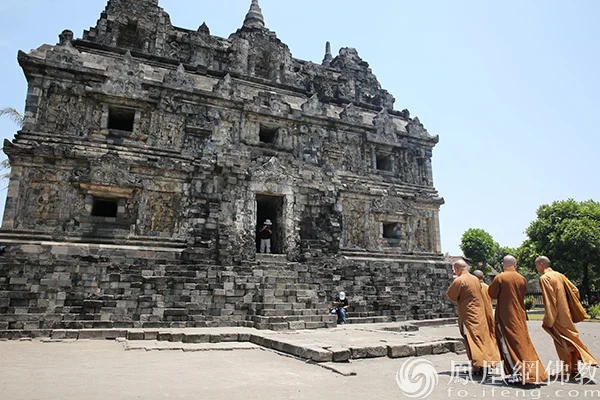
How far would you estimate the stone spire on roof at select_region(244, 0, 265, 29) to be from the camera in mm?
20641

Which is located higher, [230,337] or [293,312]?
[293,312]

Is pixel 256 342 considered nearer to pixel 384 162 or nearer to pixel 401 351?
pixel 401 351

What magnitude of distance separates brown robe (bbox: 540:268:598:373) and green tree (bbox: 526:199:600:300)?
23030 mm

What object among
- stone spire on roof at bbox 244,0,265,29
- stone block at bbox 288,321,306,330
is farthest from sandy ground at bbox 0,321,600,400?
stone spire on roof at bbox 244,0,265,29

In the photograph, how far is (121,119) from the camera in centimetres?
1551

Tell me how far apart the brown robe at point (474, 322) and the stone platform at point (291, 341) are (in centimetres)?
167

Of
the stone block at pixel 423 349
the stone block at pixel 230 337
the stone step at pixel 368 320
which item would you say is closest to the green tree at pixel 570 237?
the stone step at pixel 368 320

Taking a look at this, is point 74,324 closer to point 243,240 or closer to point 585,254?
point 243,240

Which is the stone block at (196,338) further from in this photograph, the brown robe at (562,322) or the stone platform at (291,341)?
the brown robe at (562,322)

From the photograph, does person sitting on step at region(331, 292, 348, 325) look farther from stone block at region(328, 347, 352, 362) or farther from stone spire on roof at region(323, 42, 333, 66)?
stone spire on roof at region(323, 42, 333, 66)

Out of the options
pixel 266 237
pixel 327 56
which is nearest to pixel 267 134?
pixel 266 237

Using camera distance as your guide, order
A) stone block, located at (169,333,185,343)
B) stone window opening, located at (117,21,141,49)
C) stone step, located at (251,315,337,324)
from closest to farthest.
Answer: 1. stone block, located at (169,333,185,343)
2. stone step, located at (251,315,337,324)
3. stone window opening, located at (117,21,141,49)

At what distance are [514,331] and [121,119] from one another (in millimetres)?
15132

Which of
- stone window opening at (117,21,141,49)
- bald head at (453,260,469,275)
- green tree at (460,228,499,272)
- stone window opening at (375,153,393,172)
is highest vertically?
stone window opening at (117,21,141,49)
